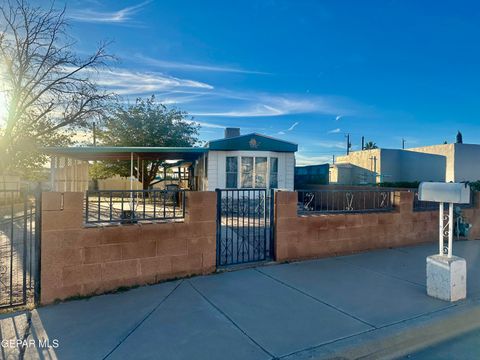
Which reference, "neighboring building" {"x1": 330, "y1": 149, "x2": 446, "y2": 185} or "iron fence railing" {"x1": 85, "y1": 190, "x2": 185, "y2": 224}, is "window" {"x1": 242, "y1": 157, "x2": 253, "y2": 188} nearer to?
"iron fence railing" {"x1": 85, "y1": 190, "x2": 185, "y2": 224}

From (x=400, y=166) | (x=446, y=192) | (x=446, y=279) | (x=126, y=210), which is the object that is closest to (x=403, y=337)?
(x=446, y=279)

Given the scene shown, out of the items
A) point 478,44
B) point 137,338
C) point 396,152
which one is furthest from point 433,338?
point 396,152

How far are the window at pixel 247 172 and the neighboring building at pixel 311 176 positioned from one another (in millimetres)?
5085

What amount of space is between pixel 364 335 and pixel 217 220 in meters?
2.87

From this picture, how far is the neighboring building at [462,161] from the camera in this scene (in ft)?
79.1

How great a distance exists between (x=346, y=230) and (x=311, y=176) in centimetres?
1304

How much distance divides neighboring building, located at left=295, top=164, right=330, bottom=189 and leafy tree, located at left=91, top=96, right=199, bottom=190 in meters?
8.38

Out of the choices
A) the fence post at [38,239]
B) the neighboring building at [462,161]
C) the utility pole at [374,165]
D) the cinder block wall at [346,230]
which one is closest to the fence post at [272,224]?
the cinder block wall at [346,230]

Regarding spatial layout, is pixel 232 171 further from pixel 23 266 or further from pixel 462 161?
pixel 462 161

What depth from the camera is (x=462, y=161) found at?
24.3 metres

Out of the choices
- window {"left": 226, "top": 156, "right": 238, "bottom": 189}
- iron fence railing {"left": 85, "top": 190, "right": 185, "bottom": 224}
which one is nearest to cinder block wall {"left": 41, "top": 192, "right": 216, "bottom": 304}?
iron fence railing {"left": 85, "top": 190, "right": 185, "bottom": 224}

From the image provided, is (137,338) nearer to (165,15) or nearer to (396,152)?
(165,15)

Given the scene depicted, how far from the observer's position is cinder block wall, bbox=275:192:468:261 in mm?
5637

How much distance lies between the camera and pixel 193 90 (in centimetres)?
1396
